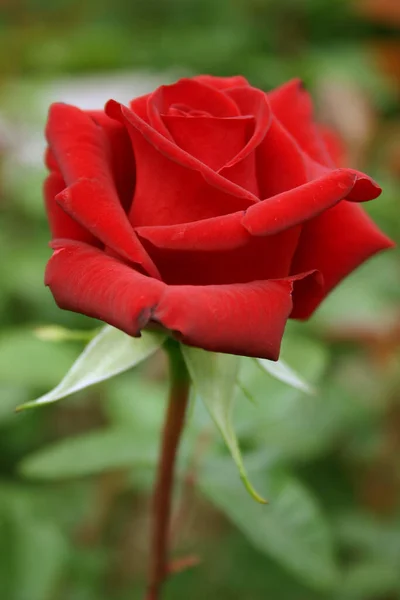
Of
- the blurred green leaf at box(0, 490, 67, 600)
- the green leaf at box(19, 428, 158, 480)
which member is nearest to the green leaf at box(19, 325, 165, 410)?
the green leaf at box(19, 428, 158, 480)

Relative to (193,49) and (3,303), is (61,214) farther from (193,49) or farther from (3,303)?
(193,49)

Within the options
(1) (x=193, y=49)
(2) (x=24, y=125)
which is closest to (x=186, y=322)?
(2) (x=24, y=125)

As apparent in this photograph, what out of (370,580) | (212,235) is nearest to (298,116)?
(212,235)

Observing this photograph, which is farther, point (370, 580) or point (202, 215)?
point (370, 580)

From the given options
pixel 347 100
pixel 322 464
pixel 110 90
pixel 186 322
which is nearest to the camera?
pixel 186 322

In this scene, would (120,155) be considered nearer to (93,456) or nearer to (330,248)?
(330,248)
